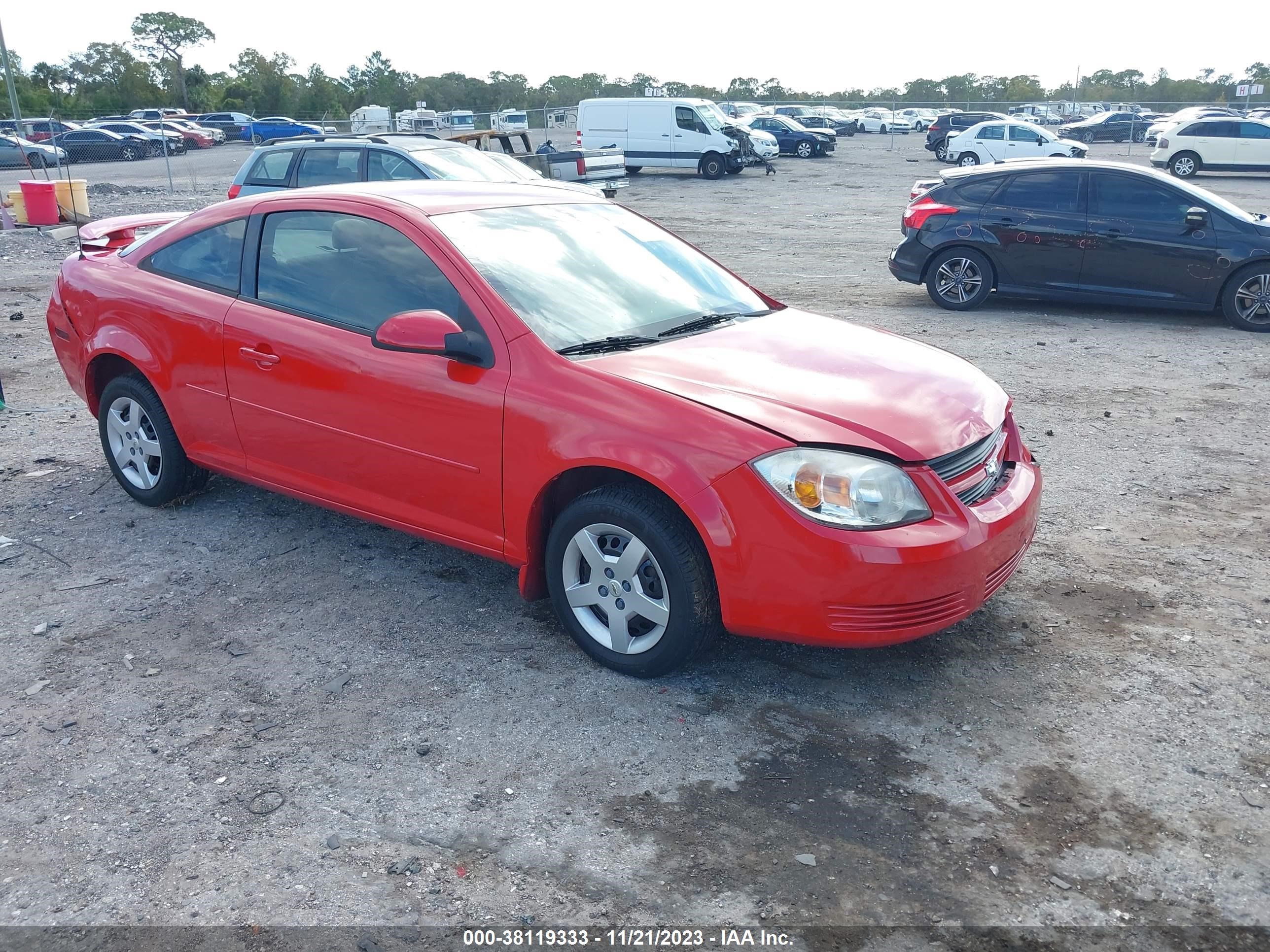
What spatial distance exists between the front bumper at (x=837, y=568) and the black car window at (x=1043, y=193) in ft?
26.7

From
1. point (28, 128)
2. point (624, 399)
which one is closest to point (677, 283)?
point (624, 399)

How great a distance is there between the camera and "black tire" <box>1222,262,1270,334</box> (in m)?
10.2

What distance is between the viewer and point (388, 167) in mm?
12570

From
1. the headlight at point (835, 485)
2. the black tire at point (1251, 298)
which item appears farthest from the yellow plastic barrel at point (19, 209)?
the headlight at point (835, 485)

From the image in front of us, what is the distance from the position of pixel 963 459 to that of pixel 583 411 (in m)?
1.38

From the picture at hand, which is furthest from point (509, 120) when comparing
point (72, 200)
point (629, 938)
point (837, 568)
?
point (629, 938)

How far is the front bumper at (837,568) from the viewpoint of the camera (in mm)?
3484

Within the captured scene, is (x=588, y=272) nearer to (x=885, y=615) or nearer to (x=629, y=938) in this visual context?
(x=885, y=615)

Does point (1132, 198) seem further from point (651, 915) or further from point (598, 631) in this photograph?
point (651, 915)

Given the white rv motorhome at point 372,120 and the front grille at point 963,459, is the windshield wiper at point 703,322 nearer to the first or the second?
the front grille at point 963,459

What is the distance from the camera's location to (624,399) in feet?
12.3

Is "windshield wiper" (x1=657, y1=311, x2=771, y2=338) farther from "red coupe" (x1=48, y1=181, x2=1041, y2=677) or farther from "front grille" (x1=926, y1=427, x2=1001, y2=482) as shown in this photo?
"front grille" (x1=926, y1=427, x2=1001, y2=482)

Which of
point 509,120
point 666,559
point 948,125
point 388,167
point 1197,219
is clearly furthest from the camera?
point 509,120

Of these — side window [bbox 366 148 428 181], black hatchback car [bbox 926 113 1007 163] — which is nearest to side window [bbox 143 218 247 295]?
side window [bbox 366 148 428 181]
